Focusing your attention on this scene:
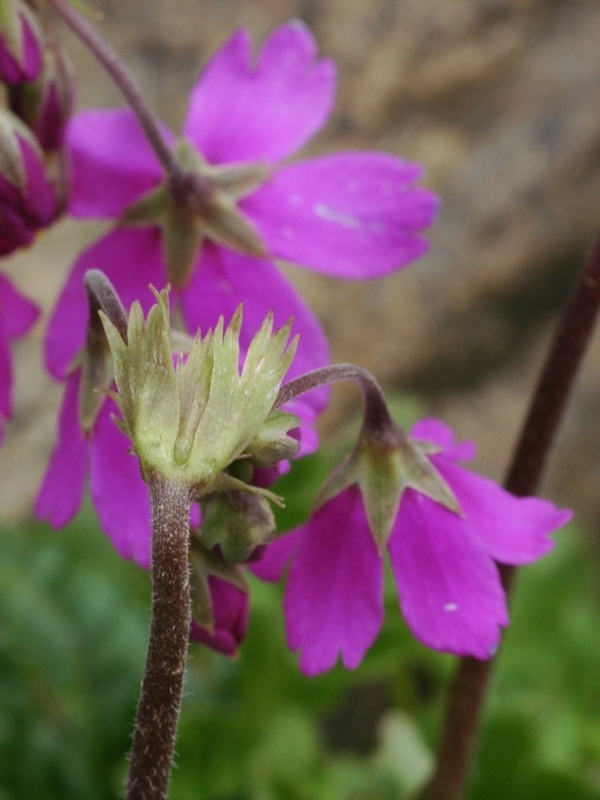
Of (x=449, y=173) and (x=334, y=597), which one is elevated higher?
(x=334, y=597)

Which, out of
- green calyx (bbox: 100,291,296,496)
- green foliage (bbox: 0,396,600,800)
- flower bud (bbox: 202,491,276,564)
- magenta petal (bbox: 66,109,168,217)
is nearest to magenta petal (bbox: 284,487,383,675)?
flower bud (bbox: 202,491,276,564)

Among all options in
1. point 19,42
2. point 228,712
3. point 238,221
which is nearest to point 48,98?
point 19,42

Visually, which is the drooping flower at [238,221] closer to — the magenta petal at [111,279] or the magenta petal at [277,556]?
the magenta petal at [111,279]

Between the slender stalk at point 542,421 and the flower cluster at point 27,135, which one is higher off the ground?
the flower cluster at point 27,135

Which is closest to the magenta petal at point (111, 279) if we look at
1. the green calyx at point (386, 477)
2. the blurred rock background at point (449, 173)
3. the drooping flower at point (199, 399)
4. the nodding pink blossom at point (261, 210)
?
the nodding pink blossom at point (261, 210)

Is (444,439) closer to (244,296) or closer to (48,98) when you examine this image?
(244,296)
